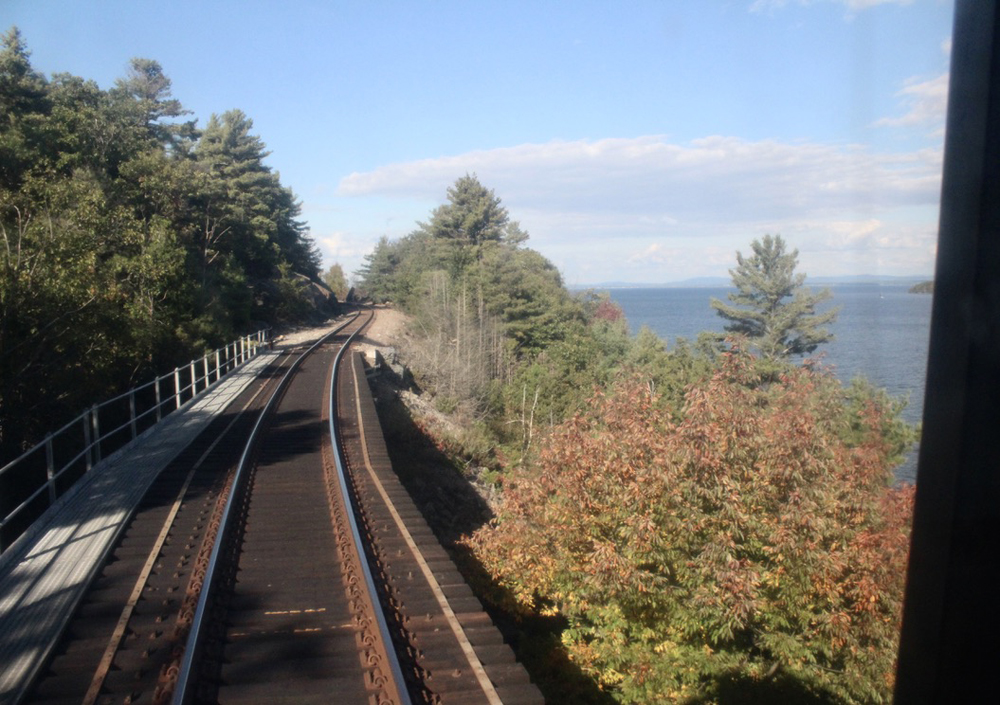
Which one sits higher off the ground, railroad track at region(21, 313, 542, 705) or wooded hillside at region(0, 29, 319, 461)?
wooded hillside at region(0, 29, 319, 461)

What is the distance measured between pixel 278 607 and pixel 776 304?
72.4ft

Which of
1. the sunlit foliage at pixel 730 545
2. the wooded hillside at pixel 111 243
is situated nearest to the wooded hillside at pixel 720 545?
the sunlit foliage at pixel 730 545

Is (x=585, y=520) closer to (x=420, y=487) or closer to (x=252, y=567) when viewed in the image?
(x=252, y=567)

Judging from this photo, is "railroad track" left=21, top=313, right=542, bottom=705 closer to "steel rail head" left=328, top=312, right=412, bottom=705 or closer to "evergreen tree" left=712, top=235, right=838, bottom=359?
"steel rail head" left=328, top=312, right=412, bottom=705

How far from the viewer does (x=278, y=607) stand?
616 centimetres

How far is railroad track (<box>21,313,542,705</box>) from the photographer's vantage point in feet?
15.8

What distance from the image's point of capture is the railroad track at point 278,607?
15.8 ft

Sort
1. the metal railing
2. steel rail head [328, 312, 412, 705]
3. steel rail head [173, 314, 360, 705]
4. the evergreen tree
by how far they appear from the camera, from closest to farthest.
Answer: steel rail head [173, 314, 360, 705]
steel rail head [328, 312, 412, 705]
the metal railing
the evergreen tree

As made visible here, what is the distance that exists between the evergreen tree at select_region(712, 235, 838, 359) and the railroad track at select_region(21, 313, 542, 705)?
52.3ft

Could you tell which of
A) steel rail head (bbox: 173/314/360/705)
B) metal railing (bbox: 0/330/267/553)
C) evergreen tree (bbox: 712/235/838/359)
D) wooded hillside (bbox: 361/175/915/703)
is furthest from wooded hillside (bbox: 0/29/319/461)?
evergreen tree (bbox: 712/235/838/359)

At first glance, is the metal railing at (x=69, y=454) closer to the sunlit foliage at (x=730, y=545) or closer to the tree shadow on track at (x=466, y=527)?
the tree shadow on track at (x=466, y=527)

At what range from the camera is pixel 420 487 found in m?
16.8

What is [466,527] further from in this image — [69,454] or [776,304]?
[776,304]

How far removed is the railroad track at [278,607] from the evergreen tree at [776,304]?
15.9 meters
